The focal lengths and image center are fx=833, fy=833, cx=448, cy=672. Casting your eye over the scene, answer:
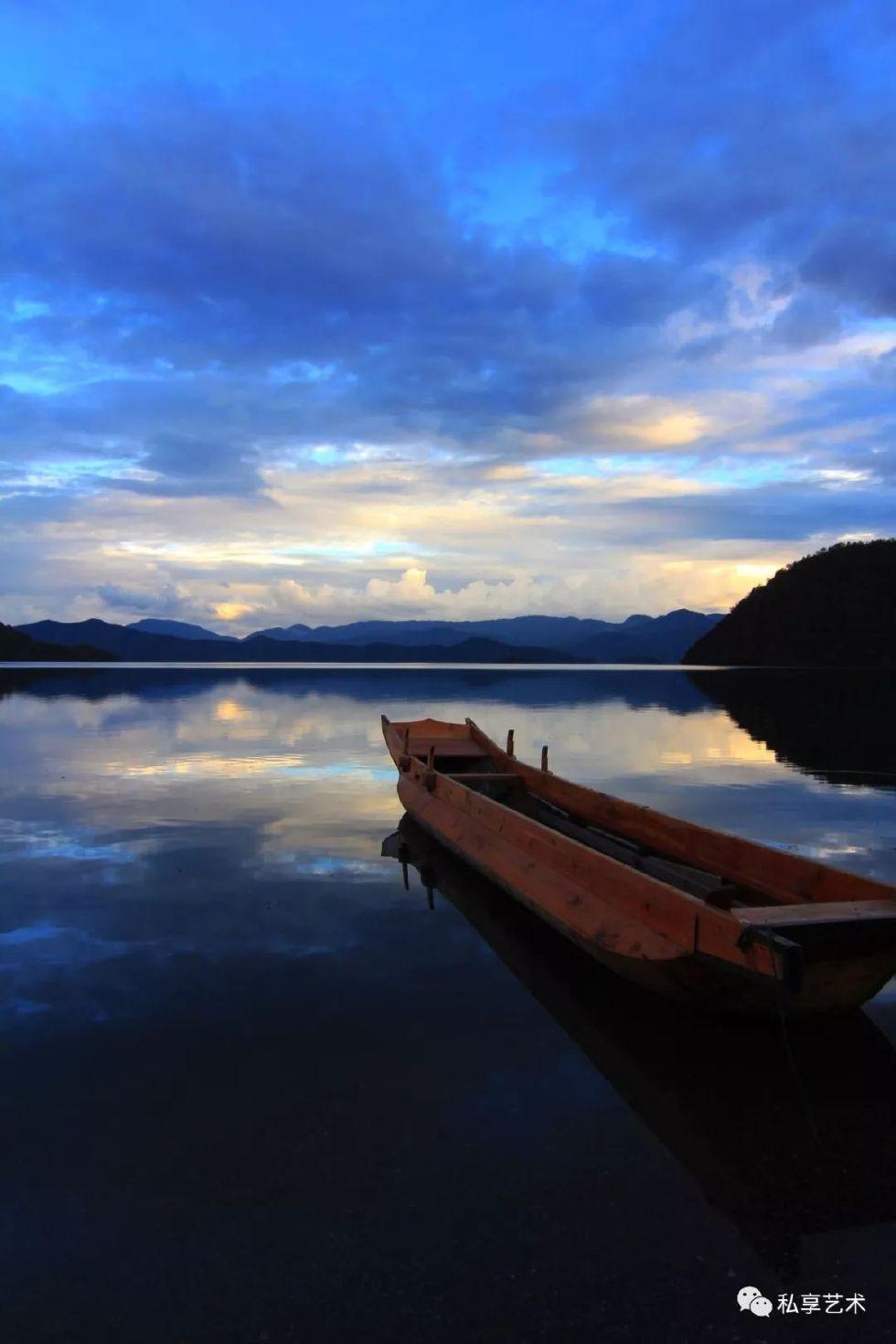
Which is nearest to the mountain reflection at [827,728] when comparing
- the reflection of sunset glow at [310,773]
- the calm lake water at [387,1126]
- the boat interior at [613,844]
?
the reflection of sunset glow at [310,773]

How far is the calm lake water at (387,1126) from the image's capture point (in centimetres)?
399

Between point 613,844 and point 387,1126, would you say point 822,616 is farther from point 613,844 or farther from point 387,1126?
point 387,1126

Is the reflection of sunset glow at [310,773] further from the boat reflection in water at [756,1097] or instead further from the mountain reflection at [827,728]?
the boat reflection in water at [756,1097]

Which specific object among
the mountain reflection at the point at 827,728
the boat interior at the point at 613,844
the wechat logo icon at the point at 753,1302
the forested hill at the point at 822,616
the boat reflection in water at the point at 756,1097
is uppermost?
the forested hill at the point at 822,616

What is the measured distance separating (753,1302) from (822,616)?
559ft

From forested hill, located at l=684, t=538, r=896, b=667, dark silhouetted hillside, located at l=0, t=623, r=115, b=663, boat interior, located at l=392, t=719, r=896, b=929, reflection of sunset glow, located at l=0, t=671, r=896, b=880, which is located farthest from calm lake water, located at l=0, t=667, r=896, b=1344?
dark silhouetted hillside, located at l=0, t=623, r=115, b=663

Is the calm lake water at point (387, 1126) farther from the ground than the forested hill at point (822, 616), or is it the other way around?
the forested hill at point (822, 616)

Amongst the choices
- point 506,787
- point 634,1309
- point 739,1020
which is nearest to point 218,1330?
point 634,1309

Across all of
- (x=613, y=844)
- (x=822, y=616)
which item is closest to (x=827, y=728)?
(x=613, y=844)

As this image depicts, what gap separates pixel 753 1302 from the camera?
397 cm

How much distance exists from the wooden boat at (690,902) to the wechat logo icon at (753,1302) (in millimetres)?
2121

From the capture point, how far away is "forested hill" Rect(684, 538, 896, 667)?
149 m

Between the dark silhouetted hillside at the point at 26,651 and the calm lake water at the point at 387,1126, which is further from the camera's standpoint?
the dark silhouetted hillside at the point at 26,651

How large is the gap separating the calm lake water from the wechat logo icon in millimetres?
51
